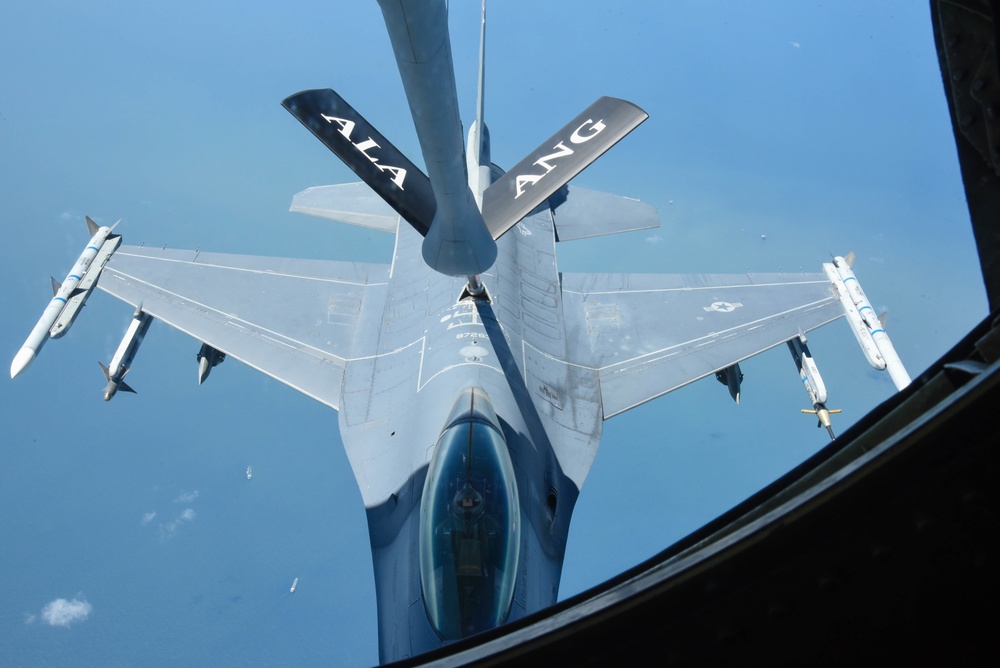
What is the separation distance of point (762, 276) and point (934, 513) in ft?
41.2

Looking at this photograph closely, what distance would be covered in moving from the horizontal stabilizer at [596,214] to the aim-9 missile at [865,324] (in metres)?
3.53

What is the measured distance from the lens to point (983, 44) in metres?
2.69

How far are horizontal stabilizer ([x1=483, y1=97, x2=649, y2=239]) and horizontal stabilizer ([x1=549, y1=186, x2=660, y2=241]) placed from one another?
5.55 metres

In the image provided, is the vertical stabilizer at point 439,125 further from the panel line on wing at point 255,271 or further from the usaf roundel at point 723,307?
the usaf roundel at point 723,307

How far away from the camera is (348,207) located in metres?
14.3

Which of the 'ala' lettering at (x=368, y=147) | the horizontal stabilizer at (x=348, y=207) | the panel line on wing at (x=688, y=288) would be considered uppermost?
the 'ala' lettering at (x=368, y=147)

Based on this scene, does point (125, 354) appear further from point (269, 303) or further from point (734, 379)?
point (734, 379)

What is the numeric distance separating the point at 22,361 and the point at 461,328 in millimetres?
7123

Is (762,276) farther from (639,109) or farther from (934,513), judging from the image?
(934,513)

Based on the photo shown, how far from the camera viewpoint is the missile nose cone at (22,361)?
11.1m

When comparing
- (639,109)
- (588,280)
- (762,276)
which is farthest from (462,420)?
(762,276)

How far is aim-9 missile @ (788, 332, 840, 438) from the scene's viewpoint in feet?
37.8

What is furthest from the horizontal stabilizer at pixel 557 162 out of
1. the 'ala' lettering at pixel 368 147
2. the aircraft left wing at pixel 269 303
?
the aircraft left wing at pixel 269 303

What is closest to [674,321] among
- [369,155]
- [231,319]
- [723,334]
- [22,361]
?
[723,334]
